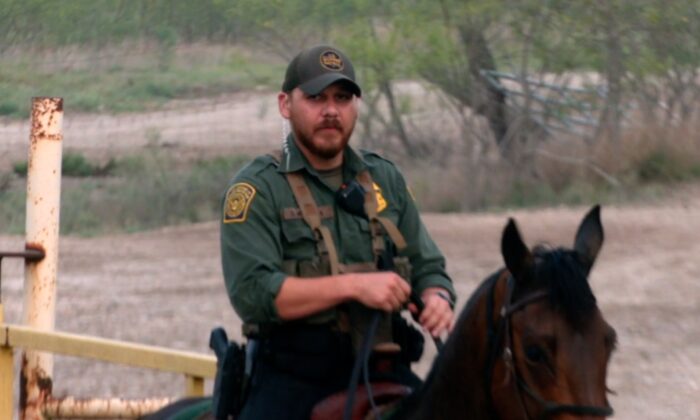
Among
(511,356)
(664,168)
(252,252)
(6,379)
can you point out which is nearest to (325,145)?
(252,252)

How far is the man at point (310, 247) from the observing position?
14.0ft

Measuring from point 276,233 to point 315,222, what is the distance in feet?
0.38

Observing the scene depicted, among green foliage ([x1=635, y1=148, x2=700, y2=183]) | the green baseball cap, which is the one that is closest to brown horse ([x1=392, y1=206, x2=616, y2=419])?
the green baseball cap

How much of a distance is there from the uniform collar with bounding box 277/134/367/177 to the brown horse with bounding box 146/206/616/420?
0.73 meters

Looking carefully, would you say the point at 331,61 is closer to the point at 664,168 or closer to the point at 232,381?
the point at 232,381

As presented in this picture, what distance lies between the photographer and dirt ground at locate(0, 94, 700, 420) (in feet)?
34.2

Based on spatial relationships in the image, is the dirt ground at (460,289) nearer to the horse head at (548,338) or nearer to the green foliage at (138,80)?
the green foliage at (138,80)

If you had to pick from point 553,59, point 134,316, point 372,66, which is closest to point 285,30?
point 372,66

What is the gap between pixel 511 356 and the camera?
145 inches

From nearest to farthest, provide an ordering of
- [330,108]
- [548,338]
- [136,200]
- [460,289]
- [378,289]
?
1. [548,338]
2. [378,289]
3. [330,108]
4. [460,289]
5. [136,200]

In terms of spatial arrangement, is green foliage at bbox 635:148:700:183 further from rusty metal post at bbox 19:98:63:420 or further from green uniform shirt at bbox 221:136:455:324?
green uniform shirt at bbox 221:136:455:324

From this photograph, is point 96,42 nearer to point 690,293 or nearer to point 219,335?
point 690,293

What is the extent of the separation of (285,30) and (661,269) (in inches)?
455

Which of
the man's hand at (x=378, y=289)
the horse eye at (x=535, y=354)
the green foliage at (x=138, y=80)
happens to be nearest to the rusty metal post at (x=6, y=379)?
the man's hand at (x=378, y=289)
